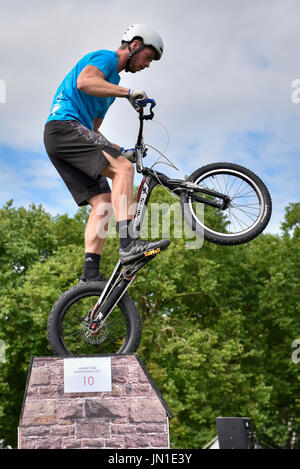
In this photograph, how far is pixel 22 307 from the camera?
23125 millimetres

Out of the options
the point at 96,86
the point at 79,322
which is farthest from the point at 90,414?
the point at 96,86

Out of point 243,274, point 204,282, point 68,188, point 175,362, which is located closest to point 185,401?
point 175,362

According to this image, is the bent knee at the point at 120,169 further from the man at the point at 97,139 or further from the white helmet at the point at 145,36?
the white helmet at the point at 145,36

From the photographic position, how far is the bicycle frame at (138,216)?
554cm

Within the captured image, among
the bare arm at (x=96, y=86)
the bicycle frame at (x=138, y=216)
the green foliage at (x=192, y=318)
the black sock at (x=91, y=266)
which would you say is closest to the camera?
the bare arm at (x=96, y=86)

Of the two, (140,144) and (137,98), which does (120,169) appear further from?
(137,98)

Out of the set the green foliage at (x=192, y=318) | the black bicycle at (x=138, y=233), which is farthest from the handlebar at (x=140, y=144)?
the green foliage at (x=192, y=318)

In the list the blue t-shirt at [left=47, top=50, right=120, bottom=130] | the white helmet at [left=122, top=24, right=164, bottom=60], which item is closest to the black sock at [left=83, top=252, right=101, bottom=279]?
the blue t-shirt at [left=47, top=50, right=120, bottom=130]

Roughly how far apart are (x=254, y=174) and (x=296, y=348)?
2113 cm

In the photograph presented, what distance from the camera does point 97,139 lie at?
5.51m

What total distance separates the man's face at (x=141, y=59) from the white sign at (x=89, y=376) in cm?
296

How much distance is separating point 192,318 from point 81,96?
63.2ft

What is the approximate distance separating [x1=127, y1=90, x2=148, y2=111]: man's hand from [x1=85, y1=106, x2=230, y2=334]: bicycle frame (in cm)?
15
